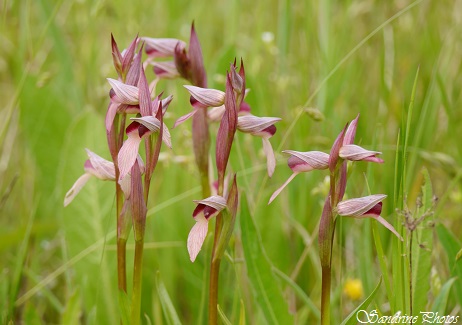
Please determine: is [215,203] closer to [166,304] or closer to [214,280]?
[214,280]

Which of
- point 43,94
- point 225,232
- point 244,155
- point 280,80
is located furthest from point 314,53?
point 225,232

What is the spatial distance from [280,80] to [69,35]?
1.54 m

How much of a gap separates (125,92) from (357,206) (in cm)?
35

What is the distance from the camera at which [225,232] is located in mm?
943

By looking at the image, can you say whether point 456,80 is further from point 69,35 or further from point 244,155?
point 69,35

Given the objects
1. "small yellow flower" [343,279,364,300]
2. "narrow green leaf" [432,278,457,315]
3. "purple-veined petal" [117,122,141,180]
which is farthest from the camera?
"small yellow flower" [343,279,364,300]

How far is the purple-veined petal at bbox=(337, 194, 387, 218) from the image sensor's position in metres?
0.91

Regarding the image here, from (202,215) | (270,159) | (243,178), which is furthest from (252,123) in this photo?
(243,178)

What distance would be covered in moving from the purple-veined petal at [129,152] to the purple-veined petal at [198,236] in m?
0.12

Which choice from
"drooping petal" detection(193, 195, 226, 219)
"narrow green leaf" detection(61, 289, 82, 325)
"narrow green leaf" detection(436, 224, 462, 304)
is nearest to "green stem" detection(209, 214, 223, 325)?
"drooping petal" detection(193, 195, 226, 219)

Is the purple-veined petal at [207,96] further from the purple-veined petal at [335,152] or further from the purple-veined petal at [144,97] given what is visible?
the purple-veined petal at [335,152]

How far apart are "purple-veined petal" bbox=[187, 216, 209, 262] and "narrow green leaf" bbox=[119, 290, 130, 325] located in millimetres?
150

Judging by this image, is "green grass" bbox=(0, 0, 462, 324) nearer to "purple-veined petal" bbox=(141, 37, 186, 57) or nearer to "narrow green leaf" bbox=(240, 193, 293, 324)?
"narrow green leaf" bbox=(240, 193, 293, 324)

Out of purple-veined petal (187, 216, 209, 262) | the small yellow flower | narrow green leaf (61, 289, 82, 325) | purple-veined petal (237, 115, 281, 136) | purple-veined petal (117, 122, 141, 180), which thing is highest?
purple-veined petal (237, 115, 281, 136)
